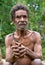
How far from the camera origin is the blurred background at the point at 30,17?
7.22 m

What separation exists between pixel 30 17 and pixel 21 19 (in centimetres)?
334

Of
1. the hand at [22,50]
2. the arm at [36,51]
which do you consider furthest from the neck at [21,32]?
the hand at [22,50]

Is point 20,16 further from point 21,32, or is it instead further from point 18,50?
point 18,50

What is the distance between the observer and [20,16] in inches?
154

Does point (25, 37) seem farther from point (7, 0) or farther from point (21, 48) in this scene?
point (7, 0)

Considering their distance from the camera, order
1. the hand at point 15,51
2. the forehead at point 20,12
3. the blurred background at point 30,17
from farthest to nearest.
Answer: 1. the blurred background at point 30,17
2. the forehead at point 20,12
3. the hand at point 15,51

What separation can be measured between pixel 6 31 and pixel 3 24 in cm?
17

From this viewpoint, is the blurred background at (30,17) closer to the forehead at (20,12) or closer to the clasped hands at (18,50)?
the forehead at (20,12)

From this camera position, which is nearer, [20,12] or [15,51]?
[15,51]

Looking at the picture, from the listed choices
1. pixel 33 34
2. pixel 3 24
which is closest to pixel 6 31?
pixel 3 24

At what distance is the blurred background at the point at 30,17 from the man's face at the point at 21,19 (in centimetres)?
299

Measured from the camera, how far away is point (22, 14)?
12.9 feet

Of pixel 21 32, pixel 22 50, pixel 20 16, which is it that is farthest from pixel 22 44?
pixel 20 16

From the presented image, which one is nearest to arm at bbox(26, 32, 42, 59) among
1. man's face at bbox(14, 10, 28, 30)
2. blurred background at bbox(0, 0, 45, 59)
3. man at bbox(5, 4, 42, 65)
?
man at bbox(5, 4, 42, 65)
